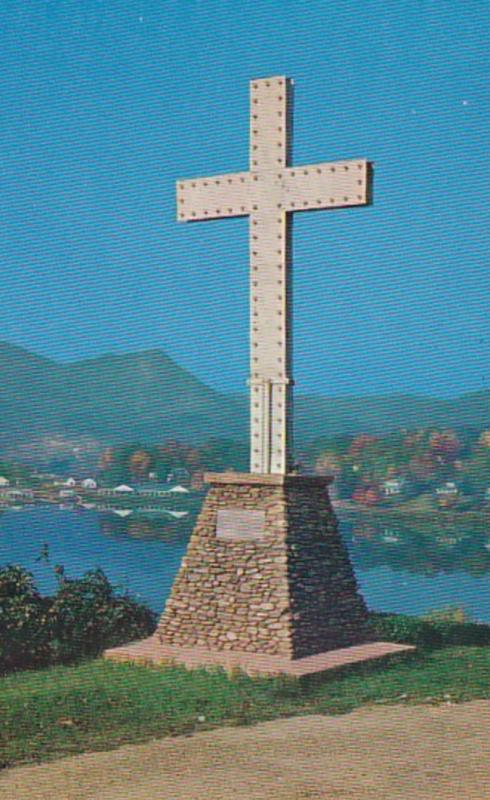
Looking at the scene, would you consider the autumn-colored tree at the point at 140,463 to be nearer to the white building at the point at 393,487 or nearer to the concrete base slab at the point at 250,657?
the concrete base slab at the point at 250,657

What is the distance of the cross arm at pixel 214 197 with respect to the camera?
1117 cm

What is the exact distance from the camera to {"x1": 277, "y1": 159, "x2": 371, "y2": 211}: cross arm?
1050cm

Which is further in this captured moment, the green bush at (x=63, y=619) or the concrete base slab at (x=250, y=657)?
A: the green bush at (x=63, y=619)

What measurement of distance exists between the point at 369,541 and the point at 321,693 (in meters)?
2.15

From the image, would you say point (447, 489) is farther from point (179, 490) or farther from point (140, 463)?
point (140, 463)

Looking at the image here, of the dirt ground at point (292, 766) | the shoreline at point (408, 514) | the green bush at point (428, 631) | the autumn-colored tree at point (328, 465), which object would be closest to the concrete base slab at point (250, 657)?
the green bush at point (428, 631)

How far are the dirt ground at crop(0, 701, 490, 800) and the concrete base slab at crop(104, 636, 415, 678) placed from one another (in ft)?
4.15

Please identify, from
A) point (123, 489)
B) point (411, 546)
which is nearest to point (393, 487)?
point (411, 546)

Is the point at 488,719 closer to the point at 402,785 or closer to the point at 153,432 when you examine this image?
the point at 402,785

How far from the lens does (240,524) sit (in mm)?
10766

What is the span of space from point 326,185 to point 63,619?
4427mm

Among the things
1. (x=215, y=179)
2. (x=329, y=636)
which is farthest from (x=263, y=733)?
(x=215, y=179)

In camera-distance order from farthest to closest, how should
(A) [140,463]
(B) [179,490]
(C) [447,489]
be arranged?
1. (B) [179,490]
2. (A) [140,463]
3. (C) [447,489]

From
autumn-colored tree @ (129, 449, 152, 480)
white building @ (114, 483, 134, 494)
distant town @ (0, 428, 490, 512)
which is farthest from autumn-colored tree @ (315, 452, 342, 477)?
white building @ (114, 483, 134, 494)
